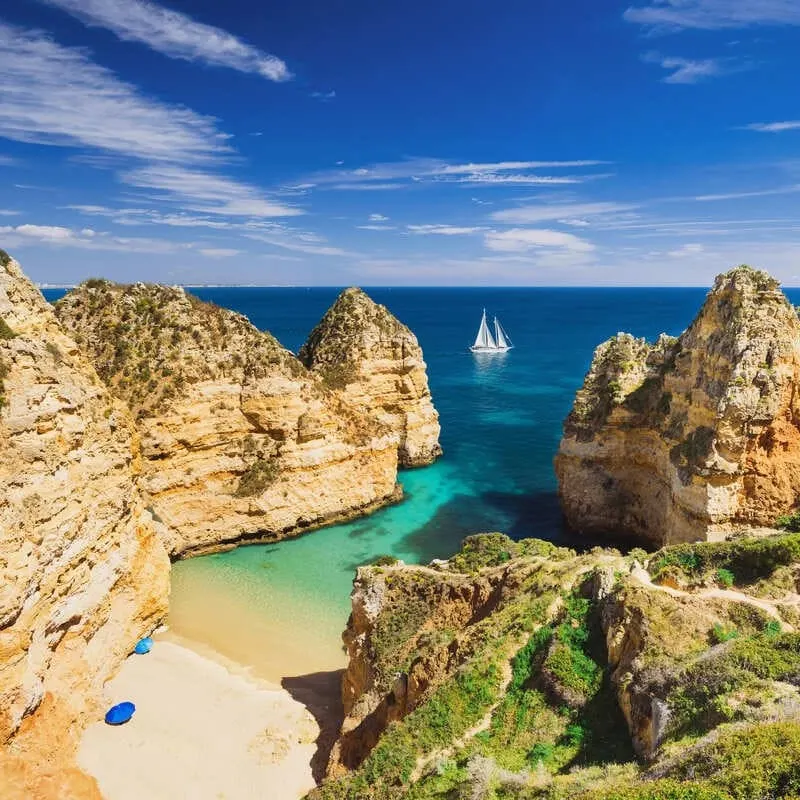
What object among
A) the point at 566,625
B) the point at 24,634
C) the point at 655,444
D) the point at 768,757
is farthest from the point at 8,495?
the point at 655,444

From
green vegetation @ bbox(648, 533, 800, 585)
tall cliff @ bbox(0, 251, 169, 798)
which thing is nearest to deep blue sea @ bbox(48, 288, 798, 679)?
tall cliff @ bbox(0, 251, 169, 798)

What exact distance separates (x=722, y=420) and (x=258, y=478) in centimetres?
2165

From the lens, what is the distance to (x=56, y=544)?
15.5m

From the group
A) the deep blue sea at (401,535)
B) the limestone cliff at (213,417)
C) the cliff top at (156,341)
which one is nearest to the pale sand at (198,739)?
the deep blue sea at (401,535)

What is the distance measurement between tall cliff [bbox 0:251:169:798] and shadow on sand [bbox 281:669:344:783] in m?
5.85

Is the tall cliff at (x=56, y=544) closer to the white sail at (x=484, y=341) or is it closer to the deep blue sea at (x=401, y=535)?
the deep blue sea at (x=401, y=535)

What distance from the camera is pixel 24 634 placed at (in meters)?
14.4

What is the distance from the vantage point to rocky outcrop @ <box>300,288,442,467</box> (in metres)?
38.6

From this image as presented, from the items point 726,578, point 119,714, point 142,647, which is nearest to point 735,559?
point 726,578

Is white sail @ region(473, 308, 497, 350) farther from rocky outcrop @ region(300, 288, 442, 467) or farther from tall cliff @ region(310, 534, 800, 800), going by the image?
tall cliff @ region(310, 534, 800, 800)

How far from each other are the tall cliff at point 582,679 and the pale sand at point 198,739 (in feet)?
8.02

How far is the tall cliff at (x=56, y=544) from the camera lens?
14281 mm

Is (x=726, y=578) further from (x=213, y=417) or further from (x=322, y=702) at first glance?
(x=213, y=417)

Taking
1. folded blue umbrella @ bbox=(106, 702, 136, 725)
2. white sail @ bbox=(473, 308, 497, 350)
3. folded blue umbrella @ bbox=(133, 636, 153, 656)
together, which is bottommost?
folded blue umbrella @ bbox=(106, 702, 136, 725)
